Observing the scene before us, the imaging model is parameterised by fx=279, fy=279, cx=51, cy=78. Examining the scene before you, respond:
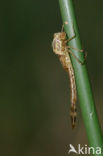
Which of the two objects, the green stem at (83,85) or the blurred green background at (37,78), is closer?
the green stem at (83,85)

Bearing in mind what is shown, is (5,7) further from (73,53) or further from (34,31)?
(73,53)

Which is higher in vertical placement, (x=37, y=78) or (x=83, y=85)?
(x=83, y=85)

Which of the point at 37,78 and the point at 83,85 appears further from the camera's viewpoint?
the point at 37,78

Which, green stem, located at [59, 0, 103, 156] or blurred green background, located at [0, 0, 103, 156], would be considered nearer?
green stem, located at [59, 0, 103, 156]
